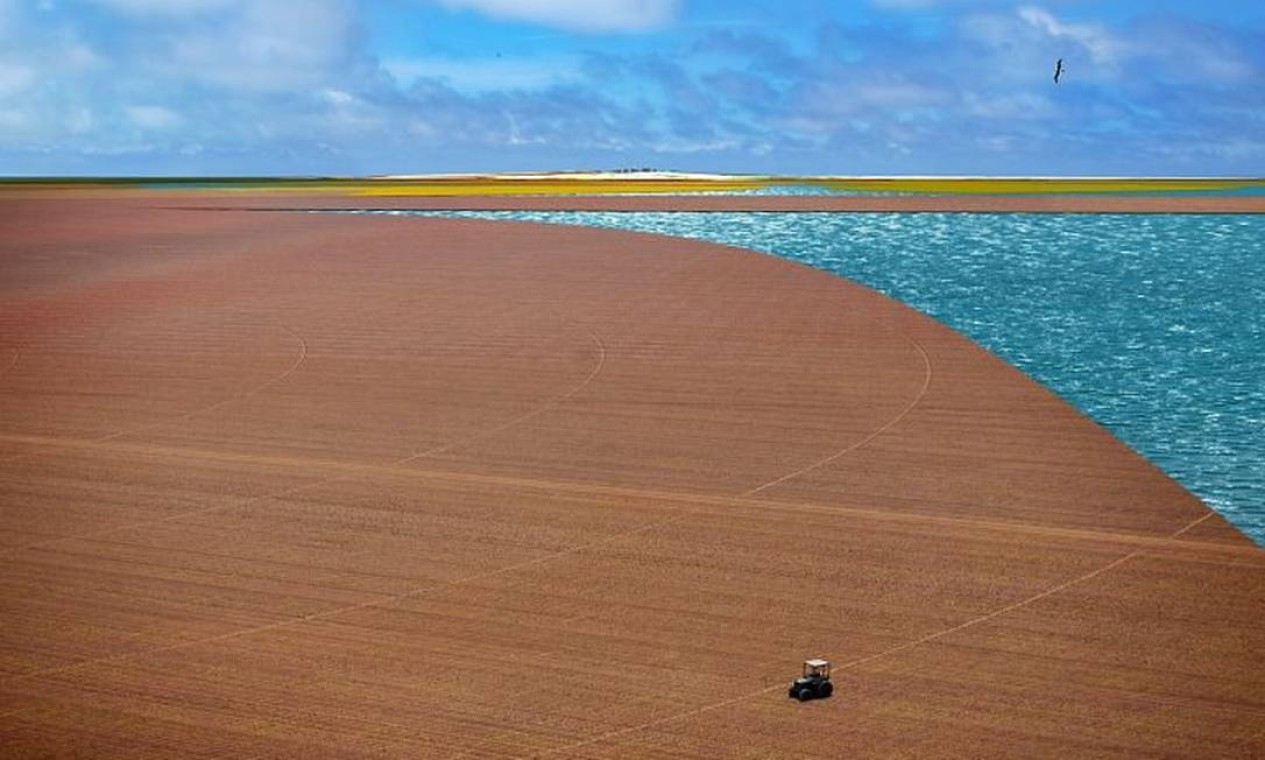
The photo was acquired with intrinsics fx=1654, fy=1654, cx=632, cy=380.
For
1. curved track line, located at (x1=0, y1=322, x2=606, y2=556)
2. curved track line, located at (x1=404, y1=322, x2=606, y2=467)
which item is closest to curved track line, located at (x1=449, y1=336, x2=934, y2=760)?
curved track line, located at (x1=0, y1=322, x2=606, y2=556)

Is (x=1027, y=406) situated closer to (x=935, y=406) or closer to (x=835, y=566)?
(x=935, y=406)

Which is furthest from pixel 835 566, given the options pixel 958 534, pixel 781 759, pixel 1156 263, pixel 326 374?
pixel 1156 263

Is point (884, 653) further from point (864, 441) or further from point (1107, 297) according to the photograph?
point (1107, 297)

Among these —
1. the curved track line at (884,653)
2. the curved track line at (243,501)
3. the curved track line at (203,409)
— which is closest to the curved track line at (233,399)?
the curved track line at (203,409)

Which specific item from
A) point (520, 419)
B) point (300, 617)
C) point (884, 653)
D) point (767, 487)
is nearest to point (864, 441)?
point (767, 487)

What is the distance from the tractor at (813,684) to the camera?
14.5m

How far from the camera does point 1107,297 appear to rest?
200ft

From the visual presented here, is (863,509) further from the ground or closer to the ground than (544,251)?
closer to the ground

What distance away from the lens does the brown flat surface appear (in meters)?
14.2

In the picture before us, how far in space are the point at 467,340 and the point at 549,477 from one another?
15.1 meters

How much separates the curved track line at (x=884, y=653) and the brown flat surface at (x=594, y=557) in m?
0.04

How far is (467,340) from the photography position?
38.6 meters

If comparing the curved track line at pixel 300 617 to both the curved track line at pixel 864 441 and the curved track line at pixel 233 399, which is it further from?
the curved track line at pixel 233 399

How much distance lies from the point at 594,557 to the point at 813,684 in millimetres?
5177
